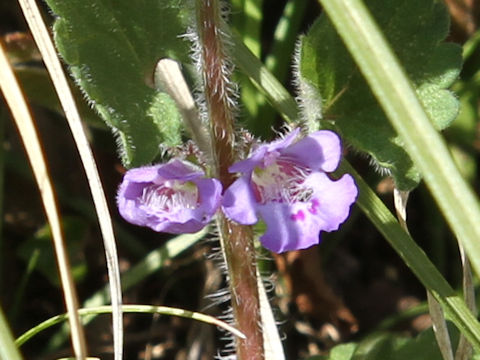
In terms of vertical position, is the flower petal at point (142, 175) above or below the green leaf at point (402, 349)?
above

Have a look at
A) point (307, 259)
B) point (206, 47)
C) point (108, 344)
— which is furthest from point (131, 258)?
point (206, 47)

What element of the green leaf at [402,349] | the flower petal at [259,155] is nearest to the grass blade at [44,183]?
the flower petal at [259,155]

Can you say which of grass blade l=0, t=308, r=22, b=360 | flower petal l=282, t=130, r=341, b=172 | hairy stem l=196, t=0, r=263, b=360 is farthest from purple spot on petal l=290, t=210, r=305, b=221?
grass blade l=0, t=308, r=22, b=360

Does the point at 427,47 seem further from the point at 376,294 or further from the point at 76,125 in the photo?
the point at 376,294

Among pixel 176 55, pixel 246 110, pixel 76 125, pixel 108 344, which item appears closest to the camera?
pixel 76 125

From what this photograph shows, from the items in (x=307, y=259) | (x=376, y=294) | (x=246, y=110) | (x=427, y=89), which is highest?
(x=246, y=110)

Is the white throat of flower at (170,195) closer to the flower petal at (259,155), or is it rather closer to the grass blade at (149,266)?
the flower petal at (259,155)

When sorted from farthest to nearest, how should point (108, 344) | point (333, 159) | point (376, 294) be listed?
1. point (376, 294)
2. point (108, 344)
3. point (333, 159)

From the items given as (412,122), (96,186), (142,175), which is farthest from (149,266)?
(412,122)
